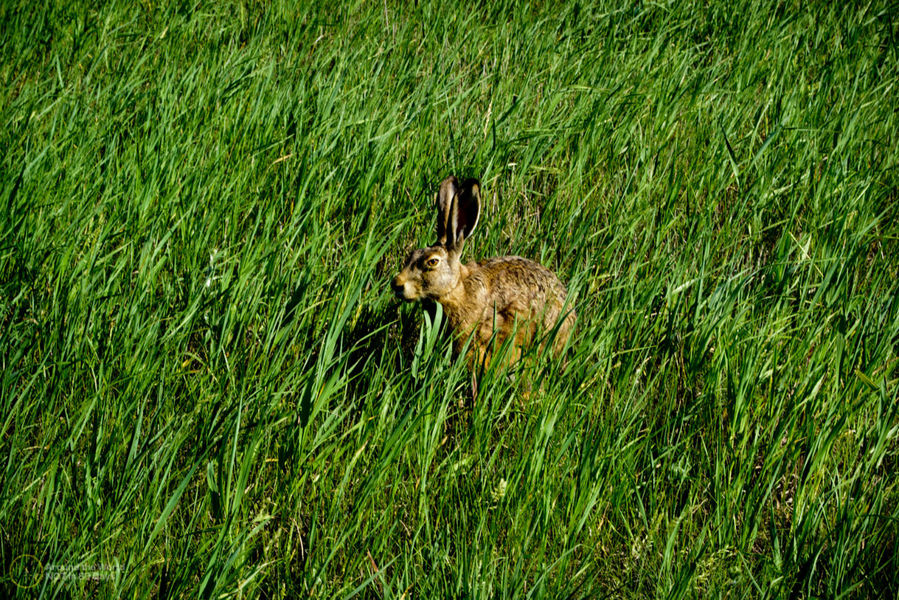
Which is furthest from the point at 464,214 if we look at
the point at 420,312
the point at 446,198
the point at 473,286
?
the point at 420,312

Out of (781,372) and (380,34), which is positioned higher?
(380,34)

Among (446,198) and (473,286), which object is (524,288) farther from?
(446,198)

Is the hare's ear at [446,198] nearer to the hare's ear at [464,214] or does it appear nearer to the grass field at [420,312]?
the hare's ear at [464,214]

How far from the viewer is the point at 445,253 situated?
10.1 ft

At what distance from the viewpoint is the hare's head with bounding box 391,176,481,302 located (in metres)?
2.94

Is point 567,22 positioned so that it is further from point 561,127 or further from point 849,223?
point 849,223

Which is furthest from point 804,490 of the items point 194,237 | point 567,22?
point 567,22

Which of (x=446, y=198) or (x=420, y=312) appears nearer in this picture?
(x=446, y=198)

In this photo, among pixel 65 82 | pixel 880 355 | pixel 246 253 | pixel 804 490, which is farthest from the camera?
pixel 65 82

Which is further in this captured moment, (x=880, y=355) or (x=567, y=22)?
(x=567, y=22)

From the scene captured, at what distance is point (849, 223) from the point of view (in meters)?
3.41

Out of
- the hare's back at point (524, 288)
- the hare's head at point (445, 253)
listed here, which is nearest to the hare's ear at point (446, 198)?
the hare's head at point (445, 253)

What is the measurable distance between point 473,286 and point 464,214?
291 mm

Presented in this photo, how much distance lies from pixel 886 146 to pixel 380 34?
2.83 m
